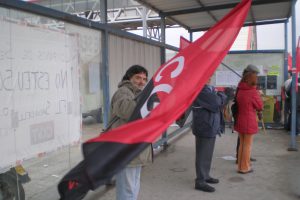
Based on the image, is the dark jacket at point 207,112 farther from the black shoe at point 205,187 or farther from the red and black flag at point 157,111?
the red and black flag at point 157,111

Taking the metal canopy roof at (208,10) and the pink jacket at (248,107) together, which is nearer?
the pink jacket at (248,107)

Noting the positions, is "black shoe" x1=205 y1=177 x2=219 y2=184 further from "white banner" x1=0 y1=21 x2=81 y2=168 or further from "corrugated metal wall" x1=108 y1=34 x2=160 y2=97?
"white banner" x1=0 y1=21 x2=81 y2=168

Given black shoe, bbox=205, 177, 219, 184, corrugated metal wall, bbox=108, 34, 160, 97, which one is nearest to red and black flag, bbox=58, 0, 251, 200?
corrugated metal wall, bbox=108, 34, 160, 97

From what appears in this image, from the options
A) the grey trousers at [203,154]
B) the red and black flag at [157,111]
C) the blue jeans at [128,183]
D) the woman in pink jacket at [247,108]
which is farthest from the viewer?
the woman in pink jacket at [247,108]

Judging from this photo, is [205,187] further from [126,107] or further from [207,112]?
[126,107]

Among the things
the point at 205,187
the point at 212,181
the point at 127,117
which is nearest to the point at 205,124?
the point at 205,187

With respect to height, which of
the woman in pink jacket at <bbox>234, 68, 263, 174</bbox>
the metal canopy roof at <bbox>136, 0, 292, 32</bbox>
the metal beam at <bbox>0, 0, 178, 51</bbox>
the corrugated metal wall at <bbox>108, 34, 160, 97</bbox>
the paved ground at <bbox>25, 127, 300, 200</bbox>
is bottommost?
the paved ground at <bbox>25, 127, 300, 200</bbox>

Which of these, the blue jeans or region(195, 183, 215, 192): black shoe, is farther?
region(195, 183, 215, 192): black shoe

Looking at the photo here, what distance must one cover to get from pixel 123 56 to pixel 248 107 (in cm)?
207

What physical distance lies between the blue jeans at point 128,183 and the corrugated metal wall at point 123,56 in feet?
6.42

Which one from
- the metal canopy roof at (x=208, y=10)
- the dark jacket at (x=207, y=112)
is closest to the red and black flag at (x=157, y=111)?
the dark jacket at (x=207, y=112)

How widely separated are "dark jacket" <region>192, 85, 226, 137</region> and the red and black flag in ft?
7.16

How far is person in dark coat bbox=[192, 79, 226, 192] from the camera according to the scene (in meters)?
4.72

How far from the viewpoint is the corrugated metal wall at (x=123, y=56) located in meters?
4.93
